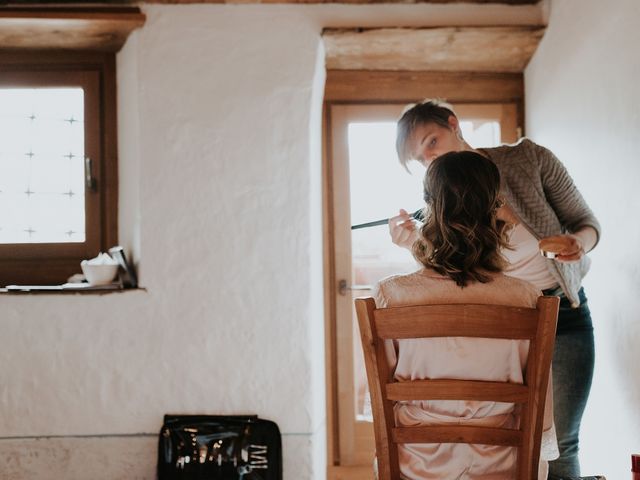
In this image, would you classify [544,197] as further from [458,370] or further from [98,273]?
[98,273]

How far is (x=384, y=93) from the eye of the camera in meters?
3.00

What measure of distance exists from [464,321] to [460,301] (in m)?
0.08

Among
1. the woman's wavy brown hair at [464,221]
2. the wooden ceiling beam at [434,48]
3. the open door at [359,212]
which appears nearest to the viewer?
the woman's wavy brown hair at [464,221]

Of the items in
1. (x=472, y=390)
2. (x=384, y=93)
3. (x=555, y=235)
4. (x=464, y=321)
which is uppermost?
(x=384, y=93)

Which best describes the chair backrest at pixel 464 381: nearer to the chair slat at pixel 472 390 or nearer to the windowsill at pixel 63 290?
the chair slat at pixel 472 390

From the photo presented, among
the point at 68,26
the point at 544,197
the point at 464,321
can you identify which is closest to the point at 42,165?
the point at 68,26

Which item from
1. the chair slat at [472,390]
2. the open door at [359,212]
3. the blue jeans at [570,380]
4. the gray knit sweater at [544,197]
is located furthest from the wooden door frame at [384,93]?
the chair slat at [472,390]

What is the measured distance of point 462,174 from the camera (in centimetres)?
131

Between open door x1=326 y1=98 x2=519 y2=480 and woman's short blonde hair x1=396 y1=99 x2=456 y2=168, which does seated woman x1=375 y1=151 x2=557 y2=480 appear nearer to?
woman's short blonde hair x1=396 y1=99 x2=456 y2=168

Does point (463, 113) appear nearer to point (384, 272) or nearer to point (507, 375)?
point (384, 272)

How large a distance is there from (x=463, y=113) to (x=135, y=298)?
1.74 meters

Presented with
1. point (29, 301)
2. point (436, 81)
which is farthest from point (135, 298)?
point (436, 81)

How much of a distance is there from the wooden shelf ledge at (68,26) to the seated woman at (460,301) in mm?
1692

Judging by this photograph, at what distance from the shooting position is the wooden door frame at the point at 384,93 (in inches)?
118
